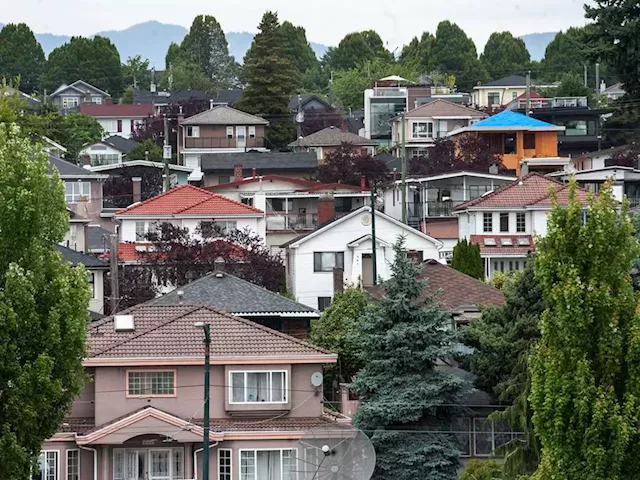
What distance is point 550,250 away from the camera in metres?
30.2

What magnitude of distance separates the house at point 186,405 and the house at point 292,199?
103ft

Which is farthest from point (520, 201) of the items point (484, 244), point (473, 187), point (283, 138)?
point (283, 138)

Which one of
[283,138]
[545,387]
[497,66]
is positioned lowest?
[545,387]

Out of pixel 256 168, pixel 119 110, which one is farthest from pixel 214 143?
pixel 119 110

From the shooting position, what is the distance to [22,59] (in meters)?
195

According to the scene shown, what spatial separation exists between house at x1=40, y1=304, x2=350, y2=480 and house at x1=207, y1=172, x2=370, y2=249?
3125 cm

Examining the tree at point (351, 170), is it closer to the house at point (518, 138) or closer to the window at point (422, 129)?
the house at point (518, 138)

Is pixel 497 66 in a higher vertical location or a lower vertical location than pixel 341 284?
higher

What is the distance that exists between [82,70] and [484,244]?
122 meters

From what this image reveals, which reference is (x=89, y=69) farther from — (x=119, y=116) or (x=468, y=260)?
(x=468, y=260)

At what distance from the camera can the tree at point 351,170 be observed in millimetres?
94000

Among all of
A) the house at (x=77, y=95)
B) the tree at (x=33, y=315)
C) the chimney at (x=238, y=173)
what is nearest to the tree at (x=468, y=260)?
the chimney at (x=238, y=173)

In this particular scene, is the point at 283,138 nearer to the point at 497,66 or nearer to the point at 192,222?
the point at 192,222

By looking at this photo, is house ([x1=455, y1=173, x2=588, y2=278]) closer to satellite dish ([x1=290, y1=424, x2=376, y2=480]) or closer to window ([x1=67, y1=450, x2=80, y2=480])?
window ([x1=67, y1=450, x2=80, y2=480])
